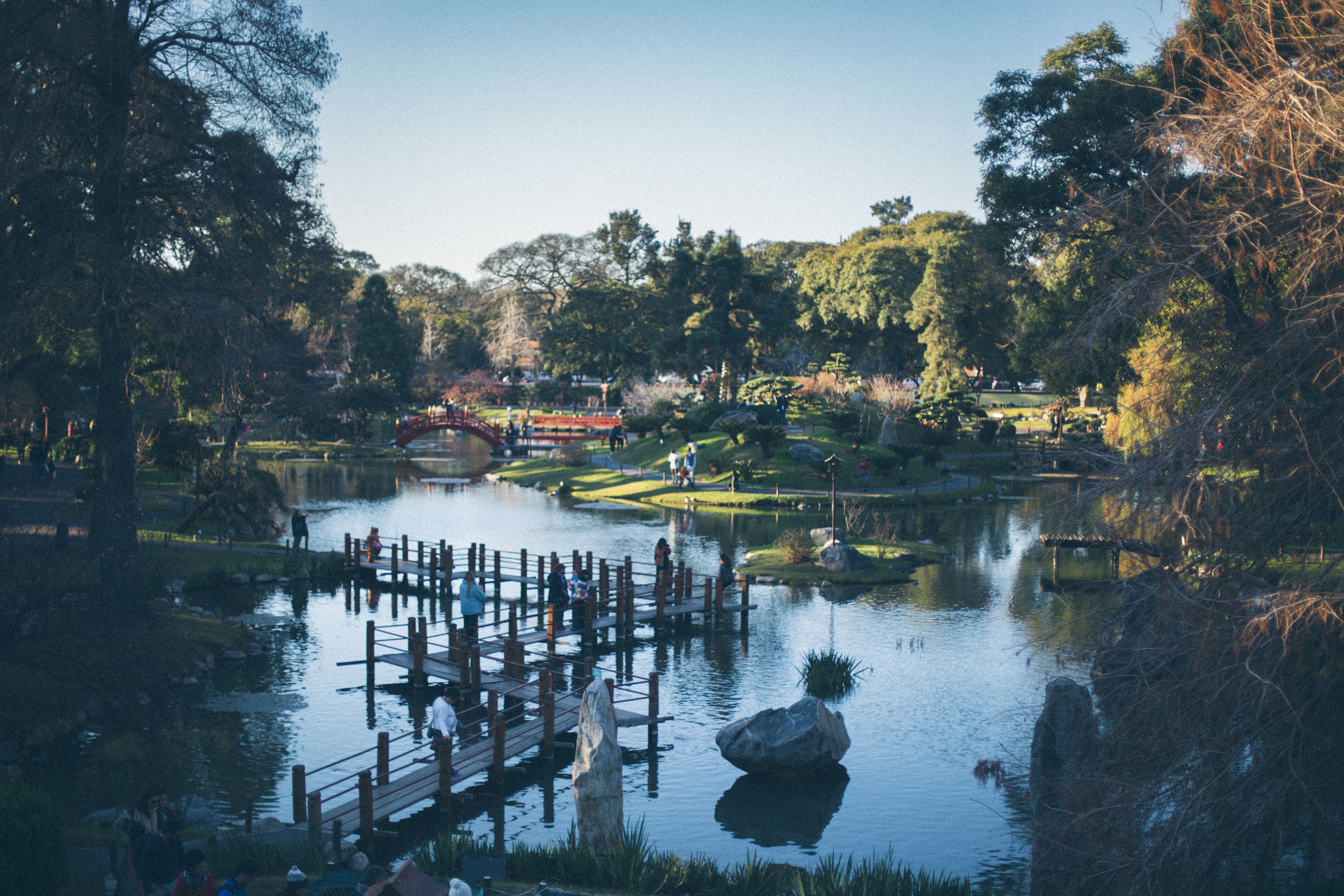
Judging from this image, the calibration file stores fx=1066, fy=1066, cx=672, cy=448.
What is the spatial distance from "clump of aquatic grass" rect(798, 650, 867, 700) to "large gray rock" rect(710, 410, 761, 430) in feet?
117

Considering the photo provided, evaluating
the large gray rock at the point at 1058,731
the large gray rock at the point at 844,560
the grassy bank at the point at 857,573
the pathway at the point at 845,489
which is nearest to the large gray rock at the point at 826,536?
the grassy bank at the point at 857,573

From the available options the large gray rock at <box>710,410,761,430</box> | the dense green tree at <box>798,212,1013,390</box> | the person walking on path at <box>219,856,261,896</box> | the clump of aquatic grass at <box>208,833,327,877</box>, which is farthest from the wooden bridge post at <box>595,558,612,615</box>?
the dense green tree at <box>798,212,1013,390</box>

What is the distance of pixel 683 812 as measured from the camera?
17.4m

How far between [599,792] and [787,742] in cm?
472

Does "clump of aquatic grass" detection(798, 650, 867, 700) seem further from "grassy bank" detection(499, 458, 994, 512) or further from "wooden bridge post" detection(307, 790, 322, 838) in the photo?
"grassy bank" detection(499, 458, 994, 512)

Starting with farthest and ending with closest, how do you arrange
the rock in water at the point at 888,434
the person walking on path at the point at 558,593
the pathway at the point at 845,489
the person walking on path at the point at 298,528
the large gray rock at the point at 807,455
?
the rock in water at the point at 888,434
the large gray rock at the point at 807,455
the pathway at the point at 845,489
the person walking on path at the point at 298,528
the person walking on path at the point at 558,593

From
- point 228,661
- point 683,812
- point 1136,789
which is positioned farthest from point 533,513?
point 1136,789

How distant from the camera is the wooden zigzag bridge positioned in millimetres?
16891

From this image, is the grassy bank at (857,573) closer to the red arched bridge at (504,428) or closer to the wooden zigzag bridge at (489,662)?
the wooden zigzag bridge at (489,662)

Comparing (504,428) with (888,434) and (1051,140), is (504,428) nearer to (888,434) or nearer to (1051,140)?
(888,434)

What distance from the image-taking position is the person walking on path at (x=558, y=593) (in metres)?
26.8

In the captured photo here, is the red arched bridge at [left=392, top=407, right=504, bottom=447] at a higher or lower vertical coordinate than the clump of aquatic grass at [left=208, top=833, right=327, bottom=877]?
higher

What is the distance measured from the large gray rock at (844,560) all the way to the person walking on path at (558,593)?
11468mm

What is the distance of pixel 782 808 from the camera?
17.8 meters
